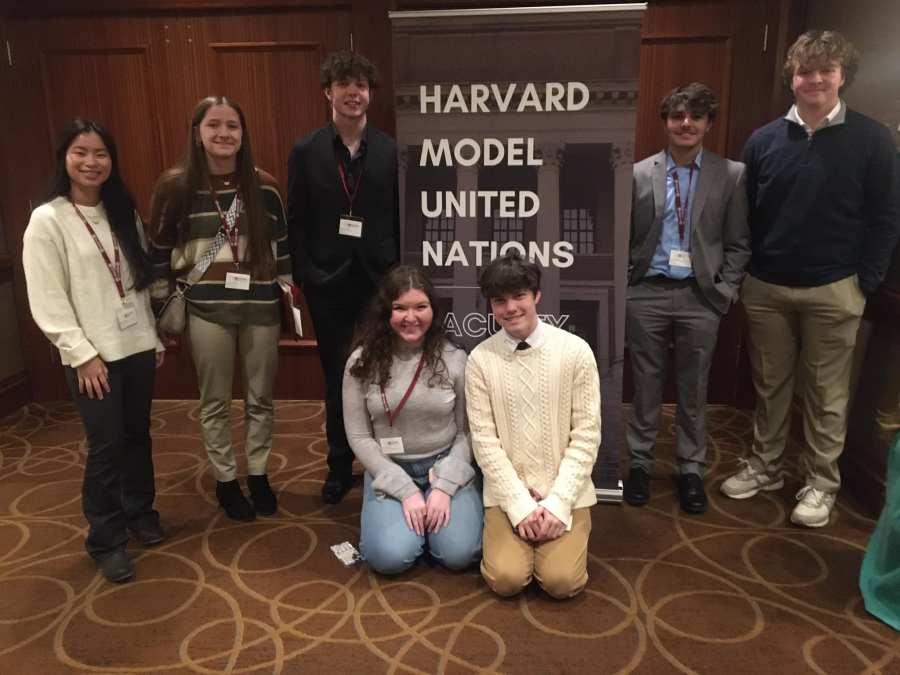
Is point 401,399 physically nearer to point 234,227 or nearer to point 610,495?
point 234,227

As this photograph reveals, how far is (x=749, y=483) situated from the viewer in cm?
275

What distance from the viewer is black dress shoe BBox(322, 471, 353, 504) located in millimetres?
2752

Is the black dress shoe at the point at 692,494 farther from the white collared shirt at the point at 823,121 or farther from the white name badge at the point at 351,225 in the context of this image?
the white name badge at the point at 351,225

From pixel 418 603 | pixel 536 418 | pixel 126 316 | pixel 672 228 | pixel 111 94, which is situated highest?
pixel 111 94

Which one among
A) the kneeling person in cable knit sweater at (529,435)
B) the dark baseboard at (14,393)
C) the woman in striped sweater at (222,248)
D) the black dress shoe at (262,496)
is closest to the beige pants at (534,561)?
the kneeling person in cable knit sweater at (529,435)

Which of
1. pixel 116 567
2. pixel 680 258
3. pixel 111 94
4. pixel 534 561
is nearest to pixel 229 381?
pixel 116 567

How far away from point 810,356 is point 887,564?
769 mm

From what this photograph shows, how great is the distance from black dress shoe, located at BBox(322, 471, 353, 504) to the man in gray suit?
3.67ft

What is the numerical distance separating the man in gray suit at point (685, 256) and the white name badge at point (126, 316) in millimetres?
1690

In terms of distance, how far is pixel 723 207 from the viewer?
8.17 ft

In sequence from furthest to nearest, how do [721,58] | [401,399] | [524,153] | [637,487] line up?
[721,58] < [637,487] < [524,153] < [401,399]

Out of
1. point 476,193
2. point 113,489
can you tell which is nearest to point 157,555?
point 113,489

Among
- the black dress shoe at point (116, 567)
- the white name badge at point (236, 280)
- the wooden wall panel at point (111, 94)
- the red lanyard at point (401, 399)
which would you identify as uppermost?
the wooden wall panel at point (111, 94)

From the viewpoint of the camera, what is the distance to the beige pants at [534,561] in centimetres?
208
